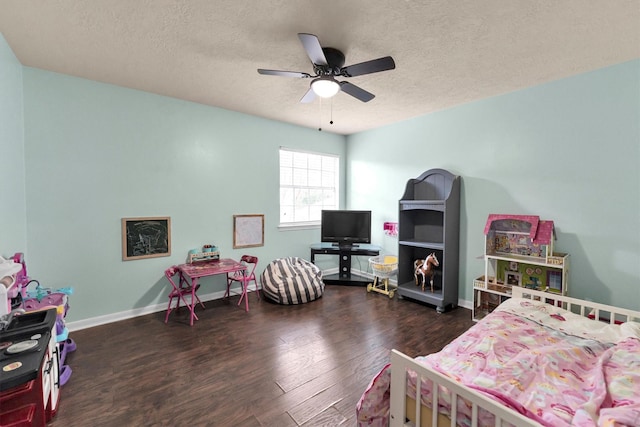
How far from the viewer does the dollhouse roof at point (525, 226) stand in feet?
8.91

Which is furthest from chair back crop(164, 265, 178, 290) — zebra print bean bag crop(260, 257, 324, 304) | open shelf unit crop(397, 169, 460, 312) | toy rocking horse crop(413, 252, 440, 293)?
toy rocking horse crop(413, 252, 440, 293)

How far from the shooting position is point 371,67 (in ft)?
6.60

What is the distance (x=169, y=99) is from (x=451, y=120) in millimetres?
3603

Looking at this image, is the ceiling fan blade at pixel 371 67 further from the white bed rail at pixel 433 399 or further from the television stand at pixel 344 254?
the television stand at pixel 344 254

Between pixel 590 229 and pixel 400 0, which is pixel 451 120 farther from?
pixel 400 0

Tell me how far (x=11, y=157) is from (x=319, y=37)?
8.81 ft

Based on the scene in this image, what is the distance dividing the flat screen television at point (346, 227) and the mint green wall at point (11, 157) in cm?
348

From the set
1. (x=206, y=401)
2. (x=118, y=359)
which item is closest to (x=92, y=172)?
(x=118, y=359)

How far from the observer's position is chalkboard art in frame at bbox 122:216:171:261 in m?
3.11

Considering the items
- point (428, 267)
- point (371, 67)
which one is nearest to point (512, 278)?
point (428, 267)

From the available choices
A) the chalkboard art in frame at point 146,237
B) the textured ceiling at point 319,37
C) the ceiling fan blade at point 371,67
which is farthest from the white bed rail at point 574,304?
the chalkboard art in frame at point 146,237

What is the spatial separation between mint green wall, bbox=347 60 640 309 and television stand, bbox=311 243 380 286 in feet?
4.60

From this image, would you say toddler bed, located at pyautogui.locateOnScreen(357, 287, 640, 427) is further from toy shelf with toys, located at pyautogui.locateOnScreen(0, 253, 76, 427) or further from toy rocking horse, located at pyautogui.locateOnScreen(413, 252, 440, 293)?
toy rocking horse, located at pyautogui.locateOnScreen(413, 252, 440, 293)

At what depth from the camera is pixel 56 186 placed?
8.95ft
